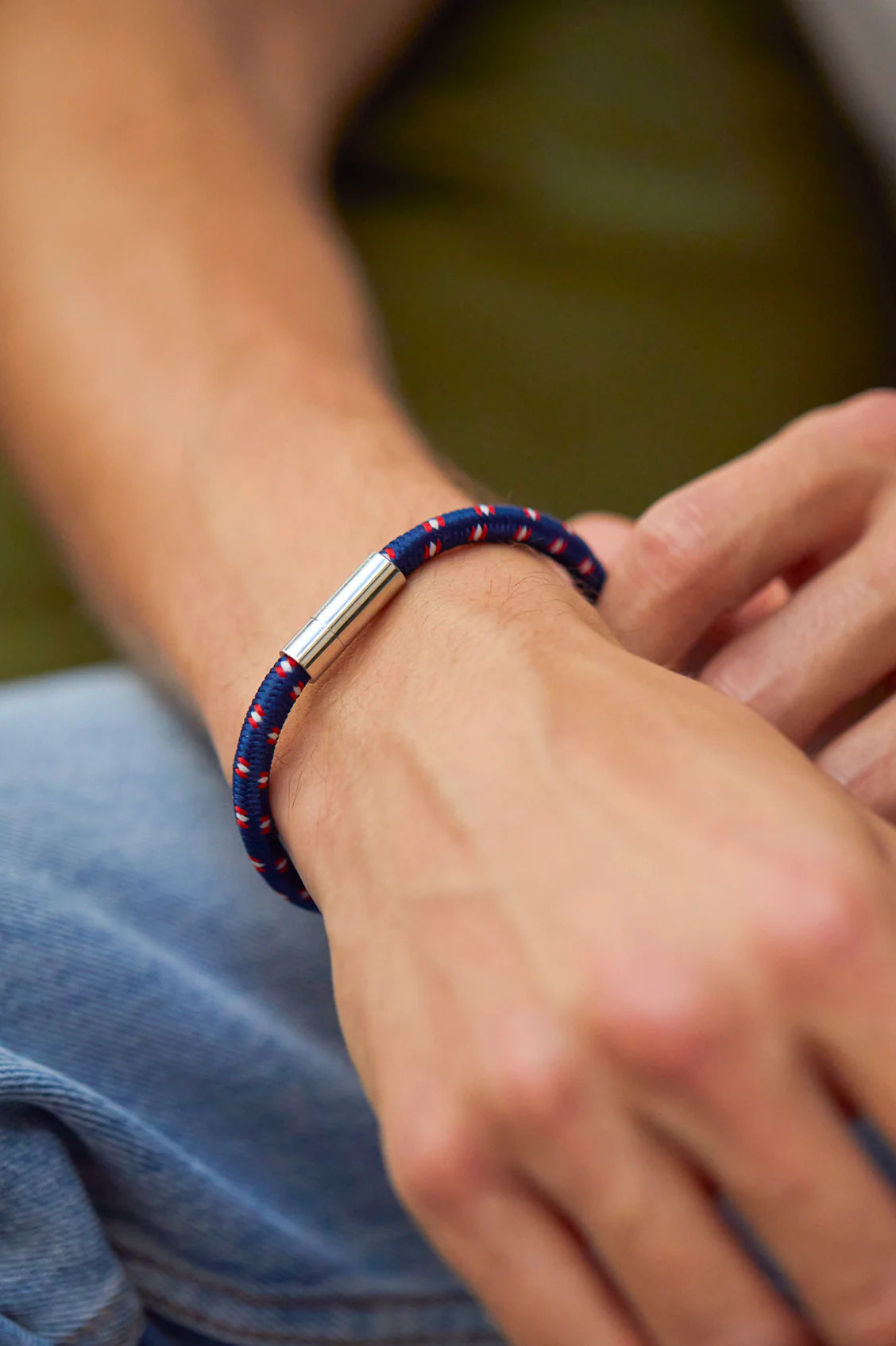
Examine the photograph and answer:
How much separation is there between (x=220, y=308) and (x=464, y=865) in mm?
577

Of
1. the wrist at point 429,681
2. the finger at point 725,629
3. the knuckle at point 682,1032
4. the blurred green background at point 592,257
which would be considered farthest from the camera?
the blurred green background at point 592,257

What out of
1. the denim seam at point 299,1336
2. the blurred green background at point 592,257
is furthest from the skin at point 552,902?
the blurred green background at point 592,257

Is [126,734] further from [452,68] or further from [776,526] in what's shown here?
[452,68]

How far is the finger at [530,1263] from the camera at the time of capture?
16.6 inches

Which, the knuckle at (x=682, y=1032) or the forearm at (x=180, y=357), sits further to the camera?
the forearm at (x=180, y=357)

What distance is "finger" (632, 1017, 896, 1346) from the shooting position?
1.27 feet

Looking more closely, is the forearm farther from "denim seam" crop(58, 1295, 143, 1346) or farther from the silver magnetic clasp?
"denim seam" crop(58, 1295, 143, 1346)

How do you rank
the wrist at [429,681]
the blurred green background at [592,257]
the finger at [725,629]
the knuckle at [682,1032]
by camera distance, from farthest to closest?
1. the blurred green background at [592,257]
2. the finger at [725,629]
3. the wrist at [429,681]
4. the knuckle at [682,1032]

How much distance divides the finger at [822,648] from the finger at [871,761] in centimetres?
3

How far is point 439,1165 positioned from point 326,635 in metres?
0.27

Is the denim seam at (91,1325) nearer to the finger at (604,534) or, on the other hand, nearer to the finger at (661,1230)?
the finger at (661,1230)

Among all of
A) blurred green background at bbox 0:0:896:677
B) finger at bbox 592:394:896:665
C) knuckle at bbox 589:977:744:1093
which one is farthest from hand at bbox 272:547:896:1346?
blurred green background at bbox 0:0:896:677

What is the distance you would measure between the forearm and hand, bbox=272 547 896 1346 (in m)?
0.23

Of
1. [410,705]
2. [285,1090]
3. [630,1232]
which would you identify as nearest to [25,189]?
[410,705]
